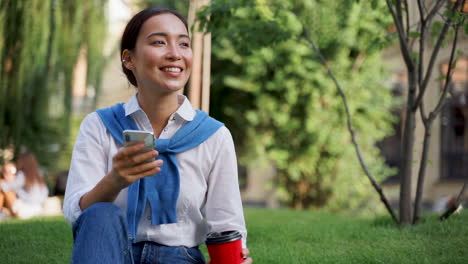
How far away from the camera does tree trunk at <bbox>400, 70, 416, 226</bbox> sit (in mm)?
4109

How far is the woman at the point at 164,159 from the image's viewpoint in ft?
6.72

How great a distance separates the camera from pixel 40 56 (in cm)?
635

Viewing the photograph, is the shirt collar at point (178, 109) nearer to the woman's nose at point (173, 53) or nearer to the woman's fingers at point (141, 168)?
the woman's nose at point (173, 53)

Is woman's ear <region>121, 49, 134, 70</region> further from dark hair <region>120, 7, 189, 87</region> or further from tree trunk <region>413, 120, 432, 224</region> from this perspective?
tree trunk <region>413, 120, 432, 224</region>

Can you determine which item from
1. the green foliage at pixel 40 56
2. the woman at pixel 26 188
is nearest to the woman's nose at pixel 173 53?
the green foliage at pixel 40 56

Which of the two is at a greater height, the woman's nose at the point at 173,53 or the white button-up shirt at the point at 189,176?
the woman's nose at the point at 173,53

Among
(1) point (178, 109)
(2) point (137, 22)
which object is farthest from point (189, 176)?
(2) point (137, 22)

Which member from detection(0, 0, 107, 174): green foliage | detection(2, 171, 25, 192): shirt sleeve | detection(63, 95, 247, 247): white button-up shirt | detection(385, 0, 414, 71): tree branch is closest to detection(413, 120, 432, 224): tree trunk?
detection(385, 0, 414, 71): tree branch

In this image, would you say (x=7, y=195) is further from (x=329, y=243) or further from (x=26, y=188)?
(x=329, y=243)

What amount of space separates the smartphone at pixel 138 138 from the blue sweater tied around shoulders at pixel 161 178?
38 cm

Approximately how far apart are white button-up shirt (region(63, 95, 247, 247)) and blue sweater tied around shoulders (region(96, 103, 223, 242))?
31 millimetres

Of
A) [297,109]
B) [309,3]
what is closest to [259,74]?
[297,109]

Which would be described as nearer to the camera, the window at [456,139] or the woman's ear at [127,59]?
the woman's ear at [127,59]

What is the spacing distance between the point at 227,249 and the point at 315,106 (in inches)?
300
